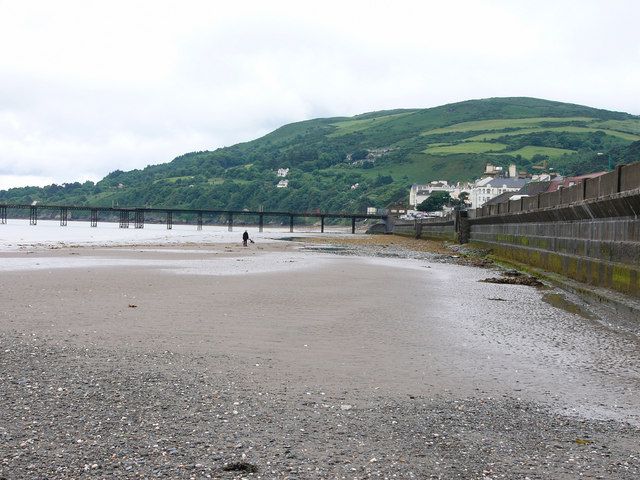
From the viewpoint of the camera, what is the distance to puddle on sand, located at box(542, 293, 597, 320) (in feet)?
44.5

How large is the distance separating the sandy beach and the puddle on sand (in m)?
0.51

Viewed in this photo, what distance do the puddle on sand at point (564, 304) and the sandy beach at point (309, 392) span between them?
1.67 ft

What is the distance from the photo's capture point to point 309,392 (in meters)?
6.78

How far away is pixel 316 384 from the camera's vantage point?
7.14 m

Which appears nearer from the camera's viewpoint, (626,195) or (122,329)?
(122,329)

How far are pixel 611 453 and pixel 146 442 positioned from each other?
3958 mm

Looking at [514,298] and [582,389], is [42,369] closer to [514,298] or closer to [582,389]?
[582,389]

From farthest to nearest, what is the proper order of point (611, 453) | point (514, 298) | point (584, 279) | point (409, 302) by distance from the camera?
point (584, 279) < point (514, 298) < point (409, 302) < point (611, 453)

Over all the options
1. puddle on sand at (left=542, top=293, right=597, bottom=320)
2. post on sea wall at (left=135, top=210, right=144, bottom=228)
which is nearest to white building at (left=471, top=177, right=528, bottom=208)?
post on sea wall at (left=135, top=210, right=144, bottom=228)

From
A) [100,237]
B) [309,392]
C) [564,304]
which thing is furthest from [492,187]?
[309,392]

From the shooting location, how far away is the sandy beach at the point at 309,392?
15.7 feet

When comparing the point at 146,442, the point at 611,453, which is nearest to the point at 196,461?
the point at 146,442

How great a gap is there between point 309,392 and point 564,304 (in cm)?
1071

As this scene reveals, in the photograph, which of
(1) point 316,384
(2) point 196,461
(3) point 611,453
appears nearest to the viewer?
(2) point 196,461
